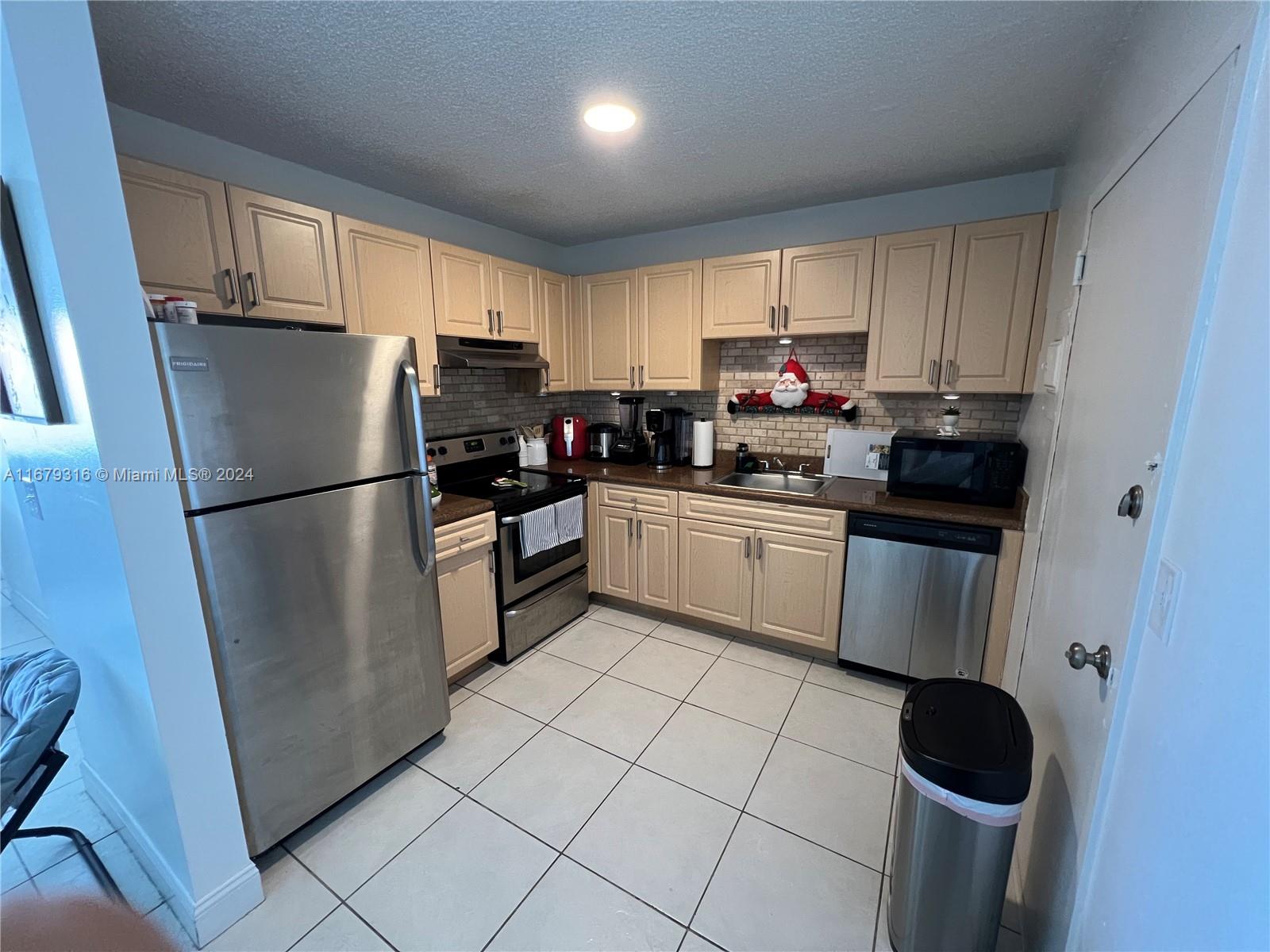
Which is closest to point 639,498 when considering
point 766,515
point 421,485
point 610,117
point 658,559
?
point 658,559

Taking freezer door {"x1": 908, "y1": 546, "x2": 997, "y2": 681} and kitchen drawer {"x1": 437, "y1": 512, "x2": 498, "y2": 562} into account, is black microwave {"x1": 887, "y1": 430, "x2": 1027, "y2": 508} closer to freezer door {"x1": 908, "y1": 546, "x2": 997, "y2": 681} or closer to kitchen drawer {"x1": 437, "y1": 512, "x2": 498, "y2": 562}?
freezer door {"x1": 908, "y1": 546, "x2": 997, "y2": 681}

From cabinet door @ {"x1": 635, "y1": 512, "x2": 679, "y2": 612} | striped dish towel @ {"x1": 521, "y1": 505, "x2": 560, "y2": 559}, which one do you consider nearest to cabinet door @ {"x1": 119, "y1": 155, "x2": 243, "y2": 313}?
striped dish towel @ {"x1": 521, "y1": 505, "x2": 560, "y2": 559}

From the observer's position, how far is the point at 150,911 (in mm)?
1373

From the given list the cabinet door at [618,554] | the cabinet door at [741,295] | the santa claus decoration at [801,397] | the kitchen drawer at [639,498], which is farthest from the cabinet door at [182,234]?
the santa claus decoration at [801,397]

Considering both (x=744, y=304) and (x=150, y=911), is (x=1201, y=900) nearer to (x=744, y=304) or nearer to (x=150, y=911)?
(x=150, y=911)

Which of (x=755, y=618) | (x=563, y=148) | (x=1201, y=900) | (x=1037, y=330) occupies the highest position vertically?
(x=563, y=148)

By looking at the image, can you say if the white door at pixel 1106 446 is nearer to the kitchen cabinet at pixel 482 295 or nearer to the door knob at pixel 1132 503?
the door knob at pixel 1132 503

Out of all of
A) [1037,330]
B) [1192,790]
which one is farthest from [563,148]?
[1192,790]

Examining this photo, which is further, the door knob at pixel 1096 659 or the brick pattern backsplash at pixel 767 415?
the brick pattern backsplash at pixel 767 415

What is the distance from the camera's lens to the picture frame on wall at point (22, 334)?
1054 millimetres

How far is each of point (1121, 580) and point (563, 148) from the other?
2282 millimetres

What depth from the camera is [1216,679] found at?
64 cm

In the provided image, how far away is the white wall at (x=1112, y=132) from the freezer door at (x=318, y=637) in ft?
7.17

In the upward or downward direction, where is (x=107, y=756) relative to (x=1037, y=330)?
downward
